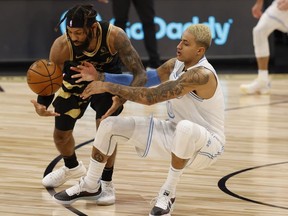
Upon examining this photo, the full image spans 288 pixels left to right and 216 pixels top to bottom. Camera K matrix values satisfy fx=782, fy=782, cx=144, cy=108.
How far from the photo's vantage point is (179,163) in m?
5.42

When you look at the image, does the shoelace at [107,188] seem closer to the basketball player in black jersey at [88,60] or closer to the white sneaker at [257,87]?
the basketball player in black jersey at [88,60]

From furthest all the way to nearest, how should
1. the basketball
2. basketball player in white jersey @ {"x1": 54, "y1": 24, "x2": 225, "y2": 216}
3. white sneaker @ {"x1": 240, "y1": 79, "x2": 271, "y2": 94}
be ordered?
white sneaker @ {"x1": 240, "y1": 79, "x2": 271, "y2": 94} → the basketball → basketball player in white jersey @ {"x1": 54, "y1": 24, "x2": 225, "y2": 216}

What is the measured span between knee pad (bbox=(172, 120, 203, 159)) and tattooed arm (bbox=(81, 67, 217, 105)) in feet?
0.76

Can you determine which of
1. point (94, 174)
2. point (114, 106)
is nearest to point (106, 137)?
point (114, 106)

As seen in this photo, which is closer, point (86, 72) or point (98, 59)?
point (86, 72)

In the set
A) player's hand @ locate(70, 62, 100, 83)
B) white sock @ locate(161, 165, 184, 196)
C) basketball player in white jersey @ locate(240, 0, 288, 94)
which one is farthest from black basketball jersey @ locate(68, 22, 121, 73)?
basketball player in white jersey @ locate(240, 0, 288, 94)

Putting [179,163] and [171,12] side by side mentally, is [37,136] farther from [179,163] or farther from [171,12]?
Answer: [171,12]

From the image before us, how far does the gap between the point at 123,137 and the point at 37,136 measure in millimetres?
2971

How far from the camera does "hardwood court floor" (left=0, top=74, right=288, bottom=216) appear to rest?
583 centimetres

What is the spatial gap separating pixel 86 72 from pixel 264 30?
5.76 m

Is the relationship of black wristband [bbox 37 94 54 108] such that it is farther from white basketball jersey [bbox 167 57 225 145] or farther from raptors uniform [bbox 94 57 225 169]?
white basketball jersey [bbox 167 57 225 145]

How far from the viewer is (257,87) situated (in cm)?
1121

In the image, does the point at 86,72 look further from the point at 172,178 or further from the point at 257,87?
the point at 257,87

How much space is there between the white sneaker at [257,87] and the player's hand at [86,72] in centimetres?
586
